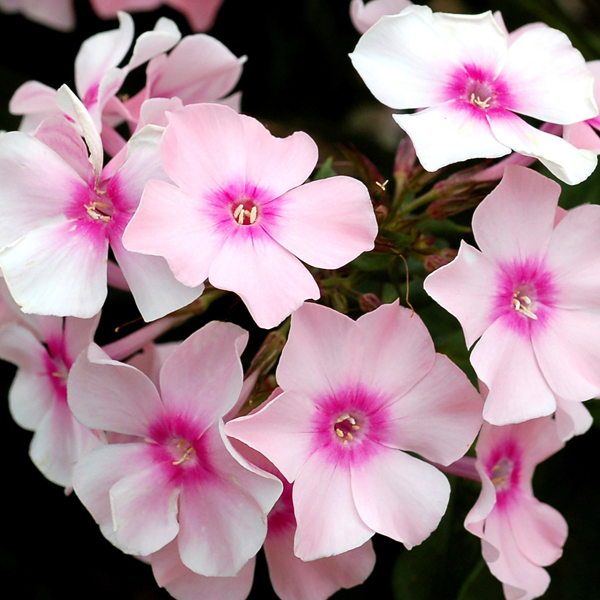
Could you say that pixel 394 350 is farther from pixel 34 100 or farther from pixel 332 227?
pixel 34 100

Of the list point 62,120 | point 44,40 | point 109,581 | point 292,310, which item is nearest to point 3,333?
point 62,120

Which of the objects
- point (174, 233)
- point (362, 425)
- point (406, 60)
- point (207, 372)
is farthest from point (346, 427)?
point (406, 60)

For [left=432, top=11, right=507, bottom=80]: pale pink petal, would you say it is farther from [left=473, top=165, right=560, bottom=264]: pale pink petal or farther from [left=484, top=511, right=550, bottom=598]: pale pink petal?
[left=484, top=511, right=550, bottom=598]: pale pink petal

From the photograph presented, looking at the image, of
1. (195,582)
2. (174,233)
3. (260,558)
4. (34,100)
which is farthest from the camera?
(260,558)

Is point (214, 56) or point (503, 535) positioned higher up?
point (214, 56)

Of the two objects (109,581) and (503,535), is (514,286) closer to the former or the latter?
(503,535)

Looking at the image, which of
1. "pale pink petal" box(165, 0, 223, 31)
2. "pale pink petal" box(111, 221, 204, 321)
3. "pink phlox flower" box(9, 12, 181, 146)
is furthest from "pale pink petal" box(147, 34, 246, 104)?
"pale pink petal" box(165, 0, 223, 31)

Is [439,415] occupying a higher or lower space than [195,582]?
higher

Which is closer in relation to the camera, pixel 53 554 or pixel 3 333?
pixel 3 333
